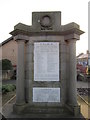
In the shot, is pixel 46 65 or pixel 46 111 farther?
pixel 46 65

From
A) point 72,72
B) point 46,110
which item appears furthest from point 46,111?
point 72,72

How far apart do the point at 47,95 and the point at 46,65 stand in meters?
1.23

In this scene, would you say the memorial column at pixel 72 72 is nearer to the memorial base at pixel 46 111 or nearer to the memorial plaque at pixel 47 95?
the memorial base at pixel 46 111

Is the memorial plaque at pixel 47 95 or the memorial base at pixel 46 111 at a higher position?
the memorial plaque at pixel 47 95

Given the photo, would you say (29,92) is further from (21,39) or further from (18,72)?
(21,39)

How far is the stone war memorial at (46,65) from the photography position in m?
6.59

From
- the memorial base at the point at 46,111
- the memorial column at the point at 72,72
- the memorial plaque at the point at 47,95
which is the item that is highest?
the memorial column at the point at 72,72

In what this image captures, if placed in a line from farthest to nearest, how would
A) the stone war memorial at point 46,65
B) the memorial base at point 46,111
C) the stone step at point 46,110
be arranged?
1. the stone war memorial at point 46,65
2. the stone step at point 46,110
3. the memorial base at point 46,111

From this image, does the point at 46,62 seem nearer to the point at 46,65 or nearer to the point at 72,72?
the point at 46,65

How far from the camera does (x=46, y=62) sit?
6.65 metres

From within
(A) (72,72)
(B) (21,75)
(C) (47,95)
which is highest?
(A) (72,72)

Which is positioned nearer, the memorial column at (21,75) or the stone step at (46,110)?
the stone step at (46,110)

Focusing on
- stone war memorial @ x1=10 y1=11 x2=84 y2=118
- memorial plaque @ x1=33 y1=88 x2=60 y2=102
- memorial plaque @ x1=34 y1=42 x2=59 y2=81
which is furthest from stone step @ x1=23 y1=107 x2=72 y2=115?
memorial plaque @ x1=34 y1=42 x2=59 y2=81

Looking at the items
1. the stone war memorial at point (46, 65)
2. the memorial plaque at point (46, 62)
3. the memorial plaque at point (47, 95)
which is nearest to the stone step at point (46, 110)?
the stone war memorial at point (46, 65)
